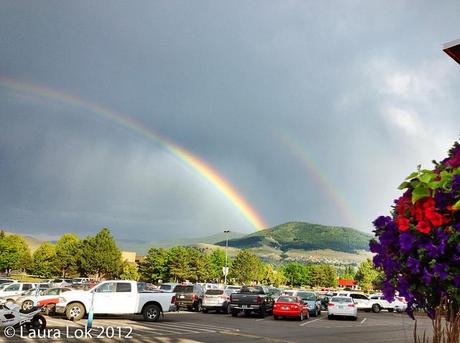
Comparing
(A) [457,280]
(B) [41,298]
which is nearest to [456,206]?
(A) [457,280]

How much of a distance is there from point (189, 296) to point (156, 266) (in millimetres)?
65109

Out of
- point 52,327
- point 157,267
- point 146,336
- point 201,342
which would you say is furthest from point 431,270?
point 157,267

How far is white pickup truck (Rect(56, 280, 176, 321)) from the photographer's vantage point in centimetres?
2062

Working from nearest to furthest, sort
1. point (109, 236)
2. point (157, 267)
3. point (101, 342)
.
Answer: point (101, 342) < point (109, 236) < point (157, 267)

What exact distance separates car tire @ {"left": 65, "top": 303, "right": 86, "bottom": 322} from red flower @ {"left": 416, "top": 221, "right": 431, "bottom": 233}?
20439 mm

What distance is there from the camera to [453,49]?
18.0 feet

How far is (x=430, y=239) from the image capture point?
9.65ft

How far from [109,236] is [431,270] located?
85931 millimetres

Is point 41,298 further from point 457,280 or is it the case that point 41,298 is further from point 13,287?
point 457,280

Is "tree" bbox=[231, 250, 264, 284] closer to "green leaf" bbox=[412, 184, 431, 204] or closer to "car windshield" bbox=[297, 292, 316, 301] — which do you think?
"car windshield" bbox=[297, 292, 316, 301]

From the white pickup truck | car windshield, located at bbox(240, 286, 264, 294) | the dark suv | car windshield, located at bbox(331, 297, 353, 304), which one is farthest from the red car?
the dark suv

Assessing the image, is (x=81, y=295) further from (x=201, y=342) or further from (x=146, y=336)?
(x=201, y=342)

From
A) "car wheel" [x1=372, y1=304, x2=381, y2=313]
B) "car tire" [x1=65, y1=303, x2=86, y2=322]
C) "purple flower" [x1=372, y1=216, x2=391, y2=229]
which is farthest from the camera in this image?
"car wheel" [x1=372, y1=304, x2=381, y2=313]

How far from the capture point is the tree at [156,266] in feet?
309
